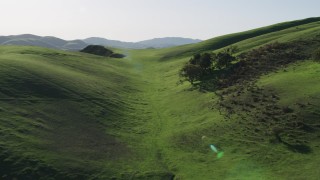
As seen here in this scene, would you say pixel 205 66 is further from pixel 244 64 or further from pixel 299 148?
pixel 299 148

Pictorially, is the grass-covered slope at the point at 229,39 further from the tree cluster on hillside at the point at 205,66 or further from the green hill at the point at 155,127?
the green hill at the point at 155,127

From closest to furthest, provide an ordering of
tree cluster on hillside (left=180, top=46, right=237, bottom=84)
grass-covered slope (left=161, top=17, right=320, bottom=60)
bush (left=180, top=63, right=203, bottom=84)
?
bush (left=180, top=63, right=203, bottom=84), tree cluster on hillside (left=180, top=46, right=237, bottom=84), grass-covered slope (left=161, top=17, right=320, bottom=60)

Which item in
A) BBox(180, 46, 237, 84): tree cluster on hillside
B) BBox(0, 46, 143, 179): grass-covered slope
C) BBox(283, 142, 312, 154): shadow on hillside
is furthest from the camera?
BBox(180, 46, 237, 84): tree cluster on hillside

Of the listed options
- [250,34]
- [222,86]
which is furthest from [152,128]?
[250,34]

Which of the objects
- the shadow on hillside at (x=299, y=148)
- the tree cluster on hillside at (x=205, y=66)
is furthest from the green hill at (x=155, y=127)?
the tree cluster on hillside at (x=205, y=66)

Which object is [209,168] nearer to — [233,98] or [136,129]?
[136,129]

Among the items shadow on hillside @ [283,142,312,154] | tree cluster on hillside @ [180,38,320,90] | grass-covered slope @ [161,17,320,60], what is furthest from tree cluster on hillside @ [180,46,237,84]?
grass-covered slope @ [161,17,320,60]

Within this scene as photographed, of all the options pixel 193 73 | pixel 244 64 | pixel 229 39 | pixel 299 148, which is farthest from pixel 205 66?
pixel 229 39

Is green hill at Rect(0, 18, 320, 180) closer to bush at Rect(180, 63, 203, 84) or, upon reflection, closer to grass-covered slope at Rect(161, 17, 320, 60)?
bush at Rect(180, 63, 203, 84)
